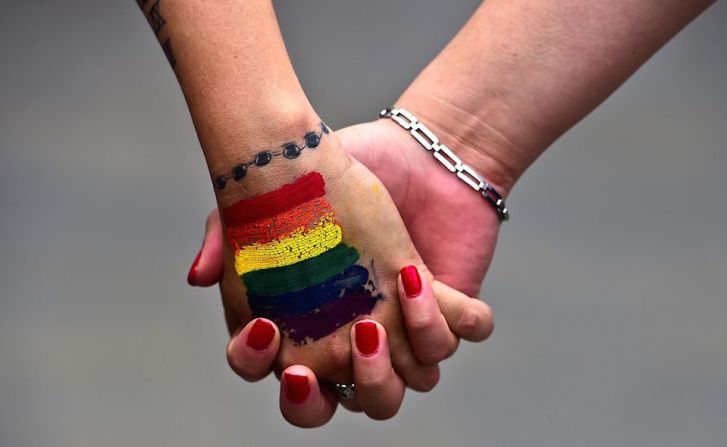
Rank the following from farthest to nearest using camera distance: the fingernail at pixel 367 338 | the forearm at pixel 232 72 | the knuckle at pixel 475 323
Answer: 1. the knuckle at pixel 475 323
2. the fingernail at pixel 367 338
3. the forearm at pixel 232 72

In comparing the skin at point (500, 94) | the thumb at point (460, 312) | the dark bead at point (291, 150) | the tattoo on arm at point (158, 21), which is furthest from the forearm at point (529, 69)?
the tattoo on arm at point (158, 21)

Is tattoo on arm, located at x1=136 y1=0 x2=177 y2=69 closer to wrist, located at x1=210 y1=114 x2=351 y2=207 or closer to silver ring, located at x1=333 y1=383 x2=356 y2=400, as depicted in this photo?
wrist, located at x1=210 y1=114 x2=351 y2=207

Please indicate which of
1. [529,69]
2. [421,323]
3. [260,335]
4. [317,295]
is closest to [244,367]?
[260,335]

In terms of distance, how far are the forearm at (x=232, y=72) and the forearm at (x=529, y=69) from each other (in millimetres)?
350

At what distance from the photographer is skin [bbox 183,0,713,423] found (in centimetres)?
159

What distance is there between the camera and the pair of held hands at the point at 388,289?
4.95 ft

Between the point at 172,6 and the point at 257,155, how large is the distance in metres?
0.24

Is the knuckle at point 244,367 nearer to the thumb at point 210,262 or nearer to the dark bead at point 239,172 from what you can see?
the thumb at point 210,262

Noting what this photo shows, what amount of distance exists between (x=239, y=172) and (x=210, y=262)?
242mm

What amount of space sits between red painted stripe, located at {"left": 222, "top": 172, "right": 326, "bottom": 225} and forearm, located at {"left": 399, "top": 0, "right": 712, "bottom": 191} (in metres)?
0.33

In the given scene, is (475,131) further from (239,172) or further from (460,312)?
(239,172)

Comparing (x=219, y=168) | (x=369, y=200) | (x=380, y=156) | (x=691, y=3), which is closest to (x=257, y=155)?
(x=219, y=168)

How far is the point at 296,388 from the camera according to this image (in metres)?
1.53

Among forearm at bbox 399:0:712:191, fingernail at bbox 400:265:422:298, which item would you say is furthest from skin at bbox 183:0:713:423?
fingernail at bbox 400:265:422:298
